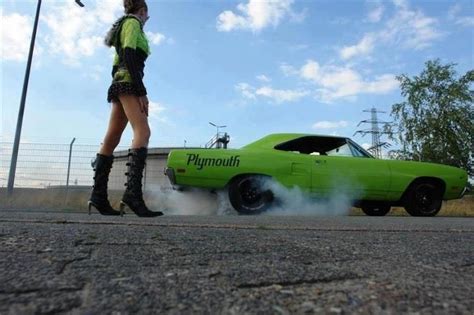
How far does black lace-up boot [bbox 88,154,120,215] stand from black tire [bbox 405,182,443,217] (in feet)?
16.2

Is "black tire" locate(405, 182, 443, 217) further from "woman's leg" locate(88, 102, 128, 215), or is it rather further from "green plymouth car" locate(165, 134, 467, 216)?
"woman's leg" locate(88, 102, 128, 215)

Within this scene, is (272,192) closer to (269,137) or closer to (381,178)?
(269,137)

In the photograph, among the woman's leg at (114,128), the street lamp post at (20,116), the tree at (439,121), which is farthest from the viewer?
the tree at (439,121)

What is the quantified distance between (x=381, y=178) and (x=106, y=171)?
4404mm

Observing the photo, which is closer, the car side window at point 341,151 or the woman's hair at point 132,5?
the woman's hair at point 132,5

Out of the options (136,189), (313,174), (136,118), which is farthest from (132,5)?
(313,174)

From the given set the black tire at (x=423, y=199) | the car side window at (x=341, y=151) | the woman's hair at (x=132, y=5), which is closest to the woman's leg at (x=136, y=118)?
the woman's hair at (x=132, y=5)

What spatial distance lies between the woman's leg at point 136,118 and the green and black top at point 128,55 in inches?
2.7

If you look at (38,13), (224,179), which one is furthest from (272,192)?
(38,13)

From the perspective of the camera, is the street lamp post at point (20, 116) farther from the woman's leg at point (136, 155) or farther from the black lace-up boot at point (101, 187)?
the woman's leg at point (136, 155)

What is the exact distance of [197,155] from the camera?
669 cm

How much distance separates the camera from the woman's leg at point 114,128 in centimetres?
444

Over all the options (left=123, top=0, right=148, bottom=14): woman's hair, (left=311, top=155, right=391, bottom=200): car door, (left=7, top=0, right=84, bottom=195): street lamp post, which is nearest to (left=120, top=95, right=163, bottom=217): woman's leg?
(left=123, top=0, right=148, bottom=14): woman's hair

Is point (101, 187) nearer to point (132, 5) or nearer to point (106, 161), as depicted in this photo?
point (106, 161)
